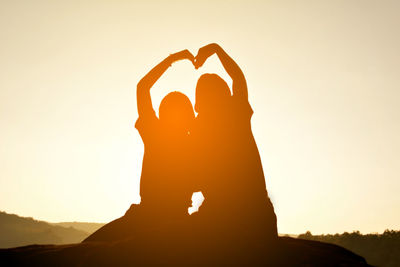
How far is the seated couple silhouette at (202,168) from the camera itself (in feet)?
29.5

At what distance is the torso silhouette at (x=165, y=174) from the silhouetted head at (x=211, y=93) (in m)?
1.27

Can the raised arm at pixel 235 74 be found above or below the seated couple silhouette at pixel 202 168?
above

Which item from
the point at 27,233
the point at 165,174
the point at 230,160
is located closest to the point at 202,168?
the point at 230,160

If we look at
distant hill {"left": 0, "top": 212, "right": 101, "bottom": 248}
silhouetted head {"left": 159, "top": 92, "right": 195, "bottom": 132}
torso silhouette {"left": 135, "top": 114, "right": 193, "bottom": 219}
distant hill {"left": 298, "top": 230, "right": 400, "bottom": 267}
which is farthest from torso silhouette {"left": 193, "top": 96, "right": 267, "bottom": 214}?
distant hill {"left": 0, "top": 212, "right": 101, "bottom": 248}

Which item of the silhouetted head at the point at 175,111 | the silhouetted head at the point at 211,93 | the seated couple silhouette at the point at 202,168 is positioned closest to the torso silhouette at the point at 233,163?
the seated couple silhouette at the point at 202,168

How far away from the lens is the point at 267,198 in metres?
9.63

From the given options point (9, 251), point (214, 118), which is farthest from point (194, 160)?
point (9, 251)

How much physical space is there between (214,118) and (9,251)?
4734 mm

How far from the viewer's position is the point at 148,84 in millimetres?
10609

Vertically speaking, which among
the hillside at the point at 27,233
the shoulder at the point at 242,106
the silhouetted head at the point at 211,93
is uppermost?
the hillside at the point at 27,233

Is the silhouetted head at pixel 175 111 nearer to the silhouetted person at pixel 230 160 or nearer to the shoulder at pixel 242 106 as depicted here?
the silhouetted person at pixel 230 160

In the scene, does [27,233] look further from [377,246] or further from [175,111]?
[175,111]

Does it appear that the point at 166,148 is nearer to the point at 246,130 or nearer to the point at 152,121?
the point at 152,121

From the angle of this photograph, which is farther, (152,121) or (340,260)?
(152,121)
